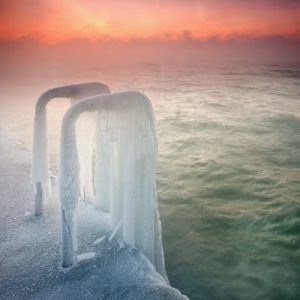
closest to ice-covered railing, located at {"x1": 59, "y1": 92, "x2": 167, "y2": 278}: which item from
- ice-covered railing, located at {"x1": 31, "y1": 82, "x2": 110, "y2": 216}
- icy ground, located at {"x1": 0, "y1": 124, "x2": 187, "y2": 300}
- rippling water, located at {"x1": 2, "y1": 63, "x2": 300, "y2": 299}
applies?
icy ground, located at {"x1": 0, "y1": 124, "x2": 187, "y2": 300}

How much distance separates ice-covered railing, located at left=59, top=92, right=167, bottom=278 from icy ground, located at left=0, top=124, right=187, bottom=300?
0.33 metres

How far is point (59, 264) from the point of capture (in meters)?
5.71

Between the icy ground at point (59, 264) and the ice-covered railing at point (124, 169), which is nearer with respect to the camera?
the icy ground at point (59, 264)

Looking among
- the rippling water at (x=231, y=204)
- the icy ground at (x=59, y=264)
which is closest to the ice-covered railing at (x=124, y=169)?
the icy ground at (x=59, y=264)

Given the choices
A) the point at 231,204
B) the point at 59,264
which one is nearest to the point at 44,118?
the point at 59,264

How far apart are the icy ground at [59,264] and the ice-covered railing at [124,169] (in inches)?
13.0

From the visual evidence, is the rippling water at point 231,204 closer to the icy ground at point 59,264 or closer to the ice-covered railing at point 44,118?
the icy ground at point 59,264

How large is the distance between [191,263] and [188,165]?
9687 millimetres

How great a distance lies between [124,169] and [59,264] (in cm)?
208

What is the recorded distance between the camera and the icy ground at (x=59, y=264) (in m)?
5.07

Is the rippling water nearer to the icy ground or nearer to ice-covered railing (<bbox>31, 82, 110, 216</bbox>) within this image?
the icy ground

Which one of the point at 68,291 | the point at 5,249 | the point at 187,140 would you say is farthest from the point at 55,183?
the point at 187,140

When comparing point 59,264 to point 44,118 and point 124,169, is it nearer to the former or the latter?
point 124,169

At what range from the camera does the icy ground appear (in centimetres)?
507
